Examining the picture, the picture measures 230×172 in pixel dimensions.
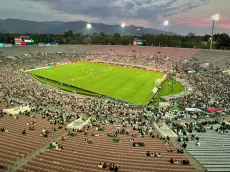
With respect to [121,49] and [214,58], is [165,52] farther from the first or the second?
[121,49]

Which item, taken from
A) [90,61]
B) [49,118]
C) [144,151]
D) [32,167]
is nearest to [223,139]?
[144,151]

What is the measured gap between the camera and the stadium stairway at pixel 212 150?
565 inches

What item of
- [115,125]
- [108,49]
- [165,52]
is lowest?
[115,125]

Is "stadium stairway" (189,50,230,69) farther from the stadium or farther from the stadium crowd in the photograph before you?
the stadium crowd

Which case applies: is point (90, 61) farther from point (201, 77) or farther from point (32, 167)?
point (32, 167)

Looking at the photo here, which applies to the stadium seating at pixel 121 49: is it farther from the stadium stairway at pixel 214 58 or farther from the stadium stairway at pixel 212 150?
the stadium stairway at pixel 212 150

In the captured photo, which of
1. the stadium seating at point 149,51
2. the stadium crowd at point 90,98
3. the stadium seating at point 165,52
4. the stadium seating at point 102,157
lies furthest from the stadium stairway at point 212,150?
the stadium seating at point 149,51

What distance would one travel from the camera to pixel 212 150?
55.4 ft

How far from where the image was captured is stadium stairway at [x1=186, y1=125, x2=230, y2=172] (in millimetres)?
14342

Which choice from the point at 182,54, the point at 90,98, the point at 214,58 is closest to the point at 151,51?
the point at 182,54

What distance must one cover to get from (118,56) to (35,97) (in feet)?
213

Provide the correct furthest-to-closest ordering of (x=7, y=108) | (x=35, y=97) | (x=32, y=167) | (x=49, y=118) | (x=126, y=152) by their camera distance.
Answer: (x=35, y=97) < (x=7, y=108) < (x=49, y=118) < (x=126, y=152) < (x=32, y=167)

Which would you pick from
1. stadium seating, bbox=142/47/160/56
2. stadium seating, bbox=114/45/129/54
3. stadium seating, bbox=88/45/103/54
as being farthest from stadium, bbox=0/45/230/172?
stadium seating, bbox=88/45/103/54

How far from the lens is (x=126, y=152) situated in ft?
54.9
